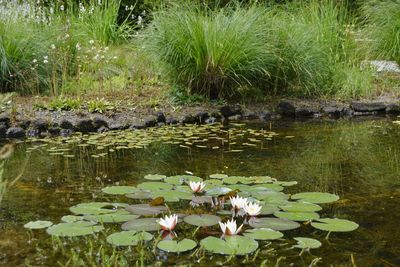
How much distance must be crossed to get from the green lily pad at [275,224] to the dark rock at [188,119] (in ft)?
12.2

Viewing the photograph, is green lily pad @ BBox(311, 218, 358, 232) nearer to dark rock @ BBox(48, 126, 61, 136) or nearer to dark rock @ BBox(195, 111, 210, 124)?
dark rock @ BBox(48, 126, 61, 136)

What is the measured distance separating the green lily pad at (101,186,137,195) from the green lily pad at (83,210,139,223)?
17.9 inches

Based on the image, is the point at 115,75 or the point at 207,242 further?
the point at 115,75

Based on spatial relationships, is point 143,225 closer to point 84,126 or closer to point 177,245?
point 177,245

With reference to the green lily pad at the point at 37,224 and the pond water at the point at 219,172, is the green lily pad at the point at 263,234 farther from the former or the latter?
the green lily pad at the point at 37,224

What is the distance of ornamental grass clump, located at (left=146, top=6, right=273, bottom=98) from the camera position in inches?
271

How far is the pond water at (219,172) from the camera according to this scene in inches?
102

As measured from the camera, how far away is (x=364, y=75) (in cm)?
815

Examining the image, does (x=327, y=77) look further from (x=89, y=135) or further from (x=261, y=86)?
(x=89, y=135)

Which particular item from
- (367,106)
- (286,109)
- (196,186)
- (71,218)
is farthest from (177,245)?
(367,106)

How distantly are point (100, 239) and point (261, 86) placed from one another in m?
5.27

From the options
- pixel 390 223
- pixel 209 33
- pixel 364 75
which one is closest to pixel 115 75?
pixel 209 33

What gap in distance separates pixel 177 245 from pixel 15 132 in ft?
12.2

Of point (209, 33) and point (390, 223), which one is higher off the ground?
point (209, 33)
